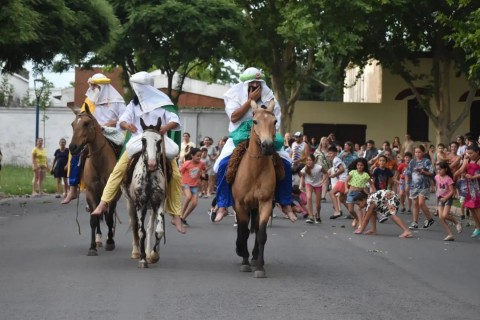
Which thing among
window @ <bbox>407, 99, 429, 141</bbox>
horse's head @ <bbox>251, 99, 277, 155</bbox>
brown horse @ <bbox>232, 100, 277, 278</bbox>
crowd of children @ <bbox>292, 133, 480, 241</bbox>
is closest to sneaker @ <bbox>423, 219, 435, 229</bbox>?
crowd of children @ <bbox>292, 133, 480, 241</bbox>

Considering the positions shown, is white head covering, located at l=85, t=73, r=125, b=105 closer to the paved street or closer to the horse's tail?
the paved street

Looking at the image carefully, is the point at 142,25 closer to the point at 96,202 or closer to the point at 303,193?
the point at 303,193

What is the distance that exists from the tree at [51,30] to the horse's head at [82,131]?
7.81 m

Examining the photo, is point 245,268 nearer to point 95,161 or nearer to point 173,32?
point 95,161

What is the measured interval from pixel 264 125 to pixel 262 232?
127cm

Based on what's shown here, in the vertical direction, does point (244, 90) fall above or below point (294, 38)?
below

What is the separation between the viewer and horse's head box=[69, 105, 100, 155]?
48.6ft

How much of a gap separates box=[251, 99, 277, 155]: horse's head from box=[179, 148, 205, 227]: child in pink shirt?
878 centimetres

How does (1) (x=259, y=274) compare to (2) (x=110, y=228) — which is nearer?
(1) (x=259, y=274)

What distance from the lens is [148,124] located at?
47.3 feet

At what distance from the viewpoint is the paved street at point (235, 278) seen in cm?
1026

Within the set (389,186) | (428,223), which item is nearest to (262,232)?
(428,223)

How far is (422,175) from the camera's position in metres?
22.5

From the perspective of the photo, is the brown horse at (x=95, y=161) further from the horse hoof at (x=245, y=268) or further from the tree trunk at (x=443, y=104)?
the tree trunk at (x=443, y=104)
